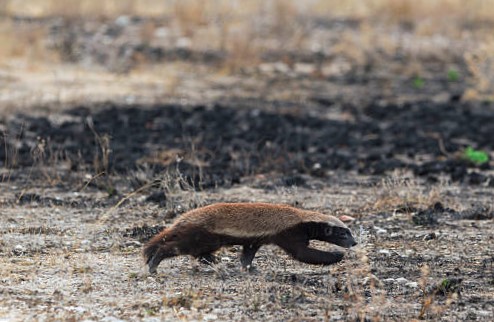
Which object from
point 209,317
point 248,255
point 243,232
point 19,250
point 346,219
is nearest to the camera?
point 209,317

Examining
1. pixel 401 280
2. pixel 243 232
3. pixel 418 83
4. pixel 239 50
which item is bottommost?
pixel 418 83

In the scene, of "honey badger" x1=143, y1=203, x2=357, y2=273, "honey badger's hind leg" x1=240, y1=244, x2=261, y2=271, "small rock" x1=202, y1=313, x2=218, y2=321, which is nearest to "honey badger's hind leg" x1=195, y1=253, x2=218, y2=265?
"honey badger" x1=143, y1=203, x2=357, y2=273

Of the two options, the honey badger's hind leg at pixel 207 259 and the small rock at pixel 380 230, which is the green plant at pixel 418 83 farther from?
the honey badger's hind leg at pixel 207 259

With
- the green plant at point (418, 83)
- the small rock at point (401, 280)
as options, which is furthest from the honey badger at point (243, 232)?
the green plant at point (418, 83)

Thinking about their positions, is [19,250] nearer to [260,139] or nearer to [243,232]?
[243,232]

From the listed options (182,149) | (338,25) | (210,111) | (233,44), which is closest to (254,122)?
(210,111)

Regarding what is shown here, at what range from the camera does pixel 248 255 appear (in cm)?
716

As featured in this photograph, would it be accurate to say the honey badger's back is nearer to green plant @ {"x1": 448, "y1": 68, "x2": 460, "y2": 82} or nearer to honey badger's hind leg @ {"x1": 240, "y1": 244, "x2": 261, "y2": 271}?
honey badger's hind leg @ {"x1": 240, "y1": 244, "x2": 261, "y2": 271}

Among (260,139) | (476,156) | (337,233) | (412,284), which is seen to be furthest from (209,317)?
(260,139)

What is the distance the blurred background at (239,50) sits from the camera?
17.5 m

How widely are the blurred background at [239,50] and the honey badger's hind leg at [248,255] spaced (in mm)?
8645

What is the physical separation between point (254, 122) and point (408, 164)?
3257 millimetres

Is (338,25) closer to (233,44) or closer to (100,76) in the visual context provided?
(233,44)

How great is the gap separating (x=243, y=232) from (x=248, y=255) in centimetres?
32
